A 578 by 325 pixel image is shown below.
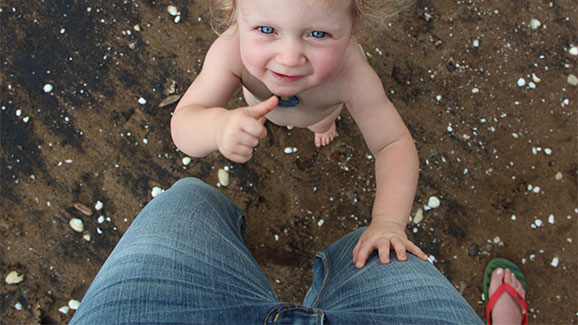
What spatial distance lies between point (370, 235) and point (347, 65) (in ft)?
1.96

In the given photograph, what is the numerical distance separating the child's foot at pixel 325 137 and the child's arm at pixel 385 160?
0.54m

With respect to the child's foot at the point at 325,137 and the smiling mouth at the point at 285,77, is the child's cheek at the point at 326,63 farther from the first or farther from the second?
the child's foot at the point at 325,137

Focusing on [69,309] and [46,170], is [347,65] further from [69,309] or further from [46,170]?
[69,309]

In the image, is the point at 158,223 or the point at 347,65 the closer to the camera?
the point at 158,223

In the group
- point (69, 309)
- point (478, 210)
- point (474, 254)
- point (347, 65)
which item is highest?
point (347, 65)

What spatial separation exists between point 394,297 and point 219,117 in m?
0.71

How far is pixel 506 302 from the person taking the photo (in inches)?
74.0

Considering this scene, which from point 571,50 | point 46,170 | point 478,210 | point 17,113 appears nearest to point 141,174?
point 46,170

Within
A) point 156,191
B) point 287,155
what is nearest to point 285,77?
point 287,155

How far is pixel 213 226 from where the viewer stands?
3.98 feet

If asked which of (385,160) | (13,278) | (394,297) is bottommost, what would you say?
(13,278)

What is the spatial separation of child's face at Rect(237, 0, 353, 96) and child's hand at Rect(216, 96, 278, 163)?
0.15 meters

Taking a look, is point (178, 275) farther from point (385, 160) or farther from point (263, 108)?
point (385, 160)

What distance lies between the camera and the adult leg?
34.7 inches
